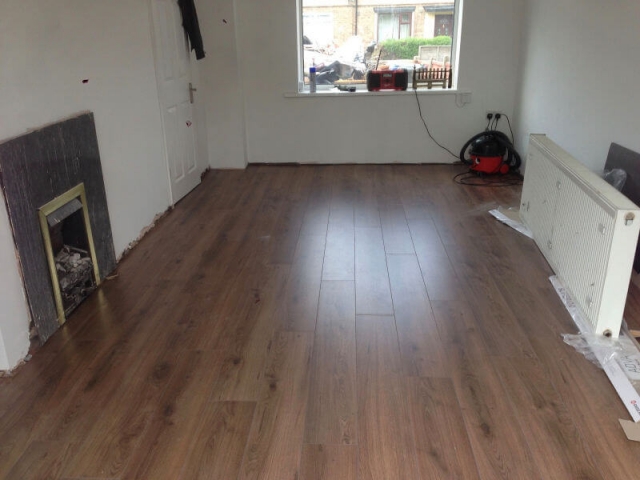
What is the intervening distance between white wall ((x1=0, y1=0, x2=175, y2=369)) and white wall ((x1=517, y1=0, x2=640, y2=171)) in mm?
3259

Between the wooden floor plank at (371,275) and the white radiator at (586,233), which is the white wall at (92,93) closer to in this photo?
the wooden floor plank at (371,275)

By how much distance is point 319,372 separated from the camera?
2529 mm

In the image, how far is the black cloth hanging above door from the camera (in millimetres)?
4984

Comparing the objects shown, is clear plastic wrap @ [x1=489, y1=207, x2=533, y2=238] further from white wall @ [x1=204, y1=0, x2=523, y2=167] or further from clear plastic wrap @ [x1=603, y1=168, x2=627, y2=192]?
white wall @ [x1=204, y1=0, x2=523, y2=167]

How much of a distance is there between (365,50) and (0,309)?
464 centimetres

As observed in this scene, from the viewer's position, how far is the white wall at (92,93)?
2.53 m

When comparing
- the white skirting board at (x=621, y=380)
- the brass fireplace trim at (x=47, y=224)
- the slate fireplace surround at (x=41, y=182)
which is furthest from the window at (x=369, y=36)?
the white skirting board at (x=621, y=380)

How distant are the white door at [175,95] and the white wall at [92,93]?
0.58ft

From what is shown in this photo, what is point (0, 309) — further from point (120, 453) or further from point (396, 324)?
point (396, 324)

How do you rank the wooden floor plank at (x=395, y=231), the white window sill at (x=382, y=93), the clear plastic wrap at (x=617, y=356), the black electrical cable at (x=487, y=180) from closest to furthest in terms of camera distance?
1. the clear plastic wrap at (x=617, y=356)
2. the wooden floor plank at (x=395, y=231)
3. the black electrical cable at (x=487, y=180)
4. the white window sill at (x=382, y=93)

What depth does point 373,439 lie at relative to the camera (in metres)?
2.12

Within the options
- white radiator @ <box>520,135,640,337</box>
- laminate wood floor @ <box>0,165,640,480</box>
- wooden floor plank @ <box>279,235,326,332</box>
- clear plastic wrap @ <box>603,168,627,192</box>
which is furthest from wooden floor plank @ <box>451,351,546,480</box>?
clear plastic wrap @ <box>603,168,627,192</box>

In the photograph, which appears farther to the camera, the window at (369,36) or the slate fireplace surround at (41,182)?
the window at (369,36)

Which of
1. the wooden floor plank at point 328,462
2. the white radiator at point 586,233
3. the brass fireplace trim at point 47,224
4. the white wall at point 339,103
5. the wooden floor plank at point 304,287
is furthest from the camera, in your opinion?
the white wall at point 339,103
